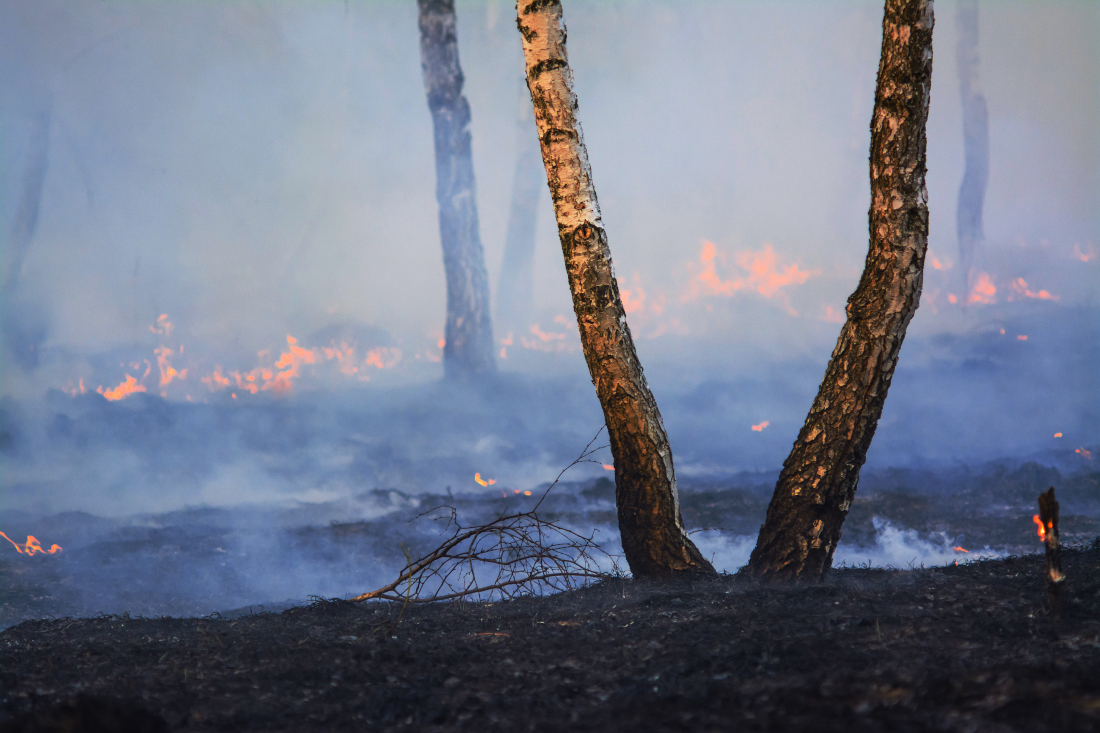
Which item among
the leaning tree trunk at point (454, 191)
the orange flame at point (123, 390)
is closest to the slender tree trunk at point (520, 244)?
the leaning tree trunk at point (454, 191)

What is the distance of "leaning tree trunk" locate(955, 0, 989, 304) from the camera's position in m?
6.39

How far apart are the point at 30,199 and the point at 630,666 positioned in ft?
20.1

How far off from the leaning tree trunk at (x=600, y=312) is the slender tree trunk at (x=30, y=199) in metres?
4.93

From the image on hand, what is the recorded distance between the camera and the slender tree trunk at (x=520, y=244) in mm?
6266

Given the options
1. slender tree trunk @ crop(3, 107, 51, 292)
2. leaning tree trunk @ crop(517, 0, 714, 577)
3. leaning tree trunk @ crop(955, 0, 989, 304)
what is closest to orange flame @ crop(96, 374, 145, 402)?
slender tree trunk @ crop(3, 107, 51, 292)

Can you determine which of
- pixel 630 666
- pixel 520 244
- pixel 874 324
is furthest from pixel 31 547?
pixel 874 324

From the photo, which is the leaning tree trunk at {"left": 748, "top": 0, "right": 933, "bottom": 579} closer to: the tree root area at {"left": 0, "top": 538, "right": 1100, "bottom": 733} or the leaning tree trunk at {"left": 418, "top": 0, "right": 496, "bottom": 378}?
the tree root area at {"left": 0, "top": 538, "right": 1100, "bottom": 733}

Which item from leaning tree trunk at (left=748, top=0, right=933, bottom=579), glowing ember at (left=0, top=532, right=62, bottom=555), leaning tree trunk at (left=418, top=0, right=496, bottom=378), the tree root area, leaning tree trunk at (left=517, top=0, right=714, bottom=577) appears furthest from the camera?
leaning tree trunk at (left=418, top=0, right=496, bottom=378)

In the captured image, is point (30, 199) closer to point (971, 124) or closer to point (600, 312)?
point (600, 312)

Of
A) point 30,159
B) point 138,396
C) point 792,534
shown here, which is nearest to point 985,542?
point 792,534

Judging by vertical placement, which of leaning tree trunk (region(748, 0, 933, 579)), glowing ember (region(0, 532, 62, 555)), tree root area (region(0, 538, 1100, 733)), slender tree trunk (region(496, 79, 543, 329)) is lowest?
tree root area (region(0, 538, 1100, 733))

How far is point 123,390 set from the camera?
18.0 ft

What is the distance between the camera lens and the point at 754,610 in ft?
7.04

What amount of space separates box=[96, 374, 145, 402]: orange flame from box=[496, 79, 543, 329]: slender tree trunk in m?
3.00
